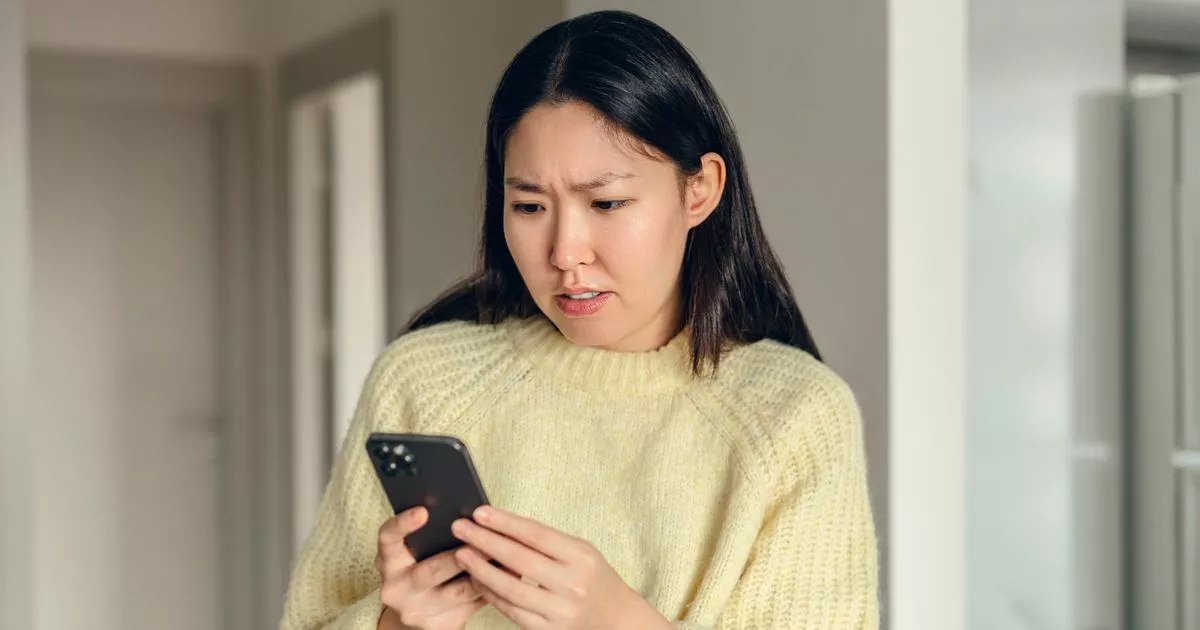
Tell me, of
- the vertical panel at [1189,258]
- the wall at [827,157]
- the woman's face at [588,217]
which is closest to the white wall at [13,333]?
the wall at [827,157]

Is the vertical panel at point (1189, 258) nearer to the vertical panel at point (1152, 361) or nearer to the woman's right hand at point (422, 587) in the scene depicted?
the vertical panel at point (1152, 361)

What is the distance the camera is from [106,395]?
403 centimetres

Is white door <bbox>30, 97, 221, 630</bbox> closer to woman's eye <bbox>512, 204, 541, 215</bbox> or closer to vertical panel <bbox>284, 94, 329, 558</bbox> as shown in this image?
vertical panel <bbox>284, 94, 329, 558</bbox>

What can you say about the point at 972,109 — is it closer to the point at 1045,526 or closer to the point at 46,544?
the point at 1045,526

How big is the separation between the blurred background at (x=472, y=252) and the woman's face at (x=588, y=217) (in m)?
0.42

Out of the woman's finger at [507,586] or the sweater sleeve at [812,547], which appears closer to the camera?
the woman's finger at [507,586]

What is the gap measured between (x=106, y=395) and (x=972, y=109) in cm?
315

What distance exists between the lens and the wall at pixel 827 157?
4.94ft

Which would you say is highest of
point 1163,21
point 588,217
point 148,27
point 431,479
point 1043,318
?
point 148,27

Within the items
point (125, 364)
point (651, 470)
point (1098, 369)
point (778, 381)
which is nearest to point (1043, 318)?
point (1098, 369)

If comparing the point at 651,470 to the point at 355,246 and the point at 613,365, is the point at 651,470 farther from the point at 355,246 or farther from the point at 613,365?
the point at 355,246

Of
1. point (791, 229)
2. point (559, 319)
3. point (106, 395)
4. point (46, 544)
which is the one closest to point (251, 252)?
point (106, 395)

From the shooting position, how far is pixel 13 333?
2293mm

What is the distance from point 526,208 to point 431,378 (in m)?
0.25
